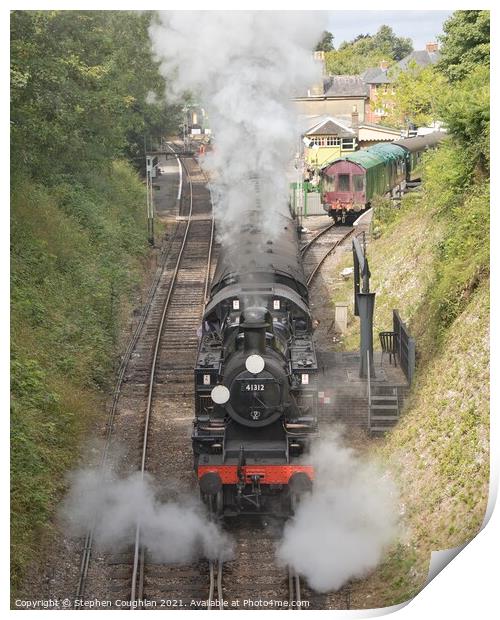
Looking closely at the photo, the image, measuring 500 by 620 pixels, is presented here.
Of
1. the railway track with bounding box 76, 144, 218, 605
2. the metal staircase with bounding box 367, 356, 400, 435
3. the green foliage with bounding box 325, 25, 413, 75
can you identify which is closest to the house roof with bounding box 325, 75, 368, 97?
the green foliage with bounding box 325, 25, 413, 75

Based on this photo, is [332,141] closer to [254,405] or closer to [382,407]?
[382,407]

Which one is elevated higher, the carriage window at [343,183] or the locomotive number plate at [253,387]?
the carriage window at [343,183]

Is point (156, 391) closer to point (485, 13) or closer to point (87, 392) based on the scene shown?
point (87, 392)

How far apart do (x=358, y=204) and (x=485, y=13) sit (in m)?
12.1

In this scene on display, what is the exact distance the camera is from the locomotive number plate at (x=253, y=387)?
44.8 feet

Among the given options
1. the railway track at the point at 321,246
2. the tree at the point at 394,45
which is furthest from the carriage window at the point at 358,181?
the tree at the point at 394,45

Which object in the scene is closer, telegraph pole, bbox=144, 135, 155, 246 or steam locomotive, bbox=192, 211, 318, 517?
steam locomotive, bbox=192, 211, 318, 517

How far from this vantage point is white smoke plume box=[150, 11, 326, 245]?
18688 mm

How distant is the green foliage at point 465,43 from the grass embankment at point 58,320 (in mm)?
12355

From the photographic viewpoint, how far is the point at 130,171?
139 ft

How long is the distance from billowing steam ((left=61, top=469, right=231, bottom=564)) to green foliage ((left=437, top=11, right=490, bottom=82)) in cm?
1611

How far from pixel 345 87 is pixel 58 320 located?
48910 mm

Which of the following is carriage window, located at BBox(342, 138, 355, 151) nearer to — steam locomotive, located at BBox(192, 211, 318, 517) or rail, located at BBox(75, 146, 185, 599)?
rail, located at BBox(75, 146, 185, 599)

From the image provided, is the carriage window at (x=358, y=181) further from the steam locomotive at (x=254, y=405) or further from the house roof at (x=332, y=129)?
the steam locomotive at (x=254, y=405)
